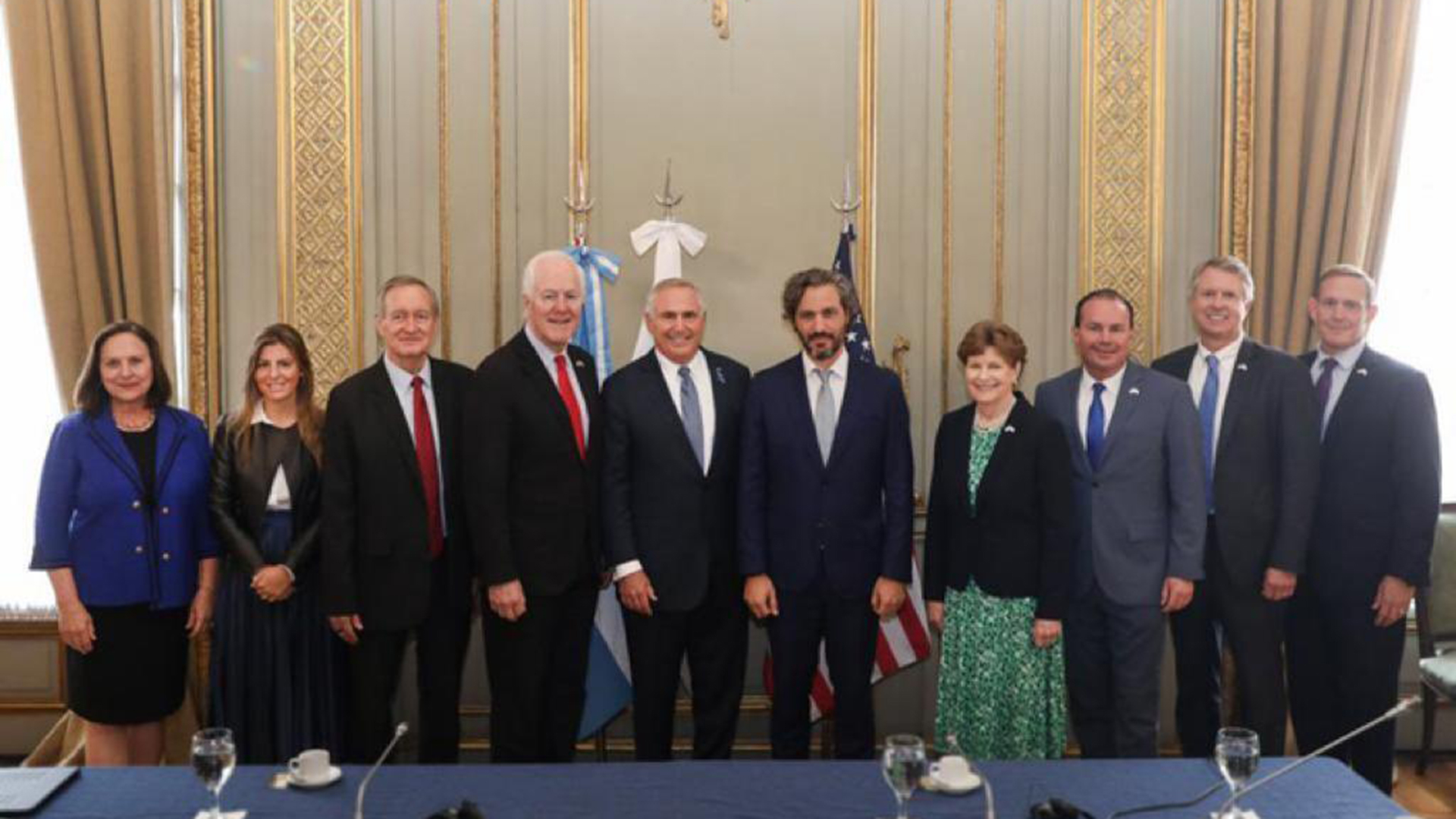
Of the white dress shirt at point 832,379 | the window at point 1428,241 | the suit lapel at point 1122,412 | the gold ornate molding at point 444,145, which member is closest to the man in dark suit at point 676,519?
the white dress shirt at point 832,379

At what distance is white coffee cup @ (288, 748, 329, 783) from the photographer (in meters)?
1.95

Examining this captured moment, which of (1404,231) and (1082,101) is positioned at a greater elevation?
(1082,101)

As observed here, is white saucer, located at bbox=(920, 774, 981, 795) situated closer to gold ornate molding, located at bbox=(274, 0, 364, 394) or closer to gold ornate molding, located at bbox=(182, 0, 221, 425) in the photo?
gold ornate molding, located at bbox=(274, 0, 364, 394)

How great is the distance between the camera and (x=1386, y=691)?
344 cm

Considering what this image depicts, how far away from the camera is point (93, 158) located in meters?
4.16

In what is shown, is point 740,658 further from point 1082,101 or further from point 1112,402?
point 1082,101

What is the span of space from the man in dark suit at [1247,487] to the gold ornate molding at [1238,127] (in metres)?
0.88

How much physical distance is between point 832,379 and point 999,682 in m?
0.91

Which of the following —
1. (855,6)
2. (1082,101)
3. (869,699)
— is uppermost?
(855,6)

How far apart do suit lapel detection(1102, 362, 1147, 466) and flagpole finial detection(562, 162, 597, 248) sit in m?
1.86

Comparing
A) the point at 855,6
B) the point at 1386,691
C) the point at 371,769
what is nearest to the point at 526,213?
the point at 855,6

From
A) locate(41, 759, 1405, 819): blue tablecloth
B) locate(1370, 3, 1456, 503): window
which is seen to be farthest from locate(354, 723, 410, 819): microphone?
locate(1370, 3, 1456, 503): window

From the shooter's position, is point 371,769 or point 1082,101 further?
point 1082,101

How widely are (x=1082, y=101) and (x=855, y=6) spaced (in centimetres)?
85
